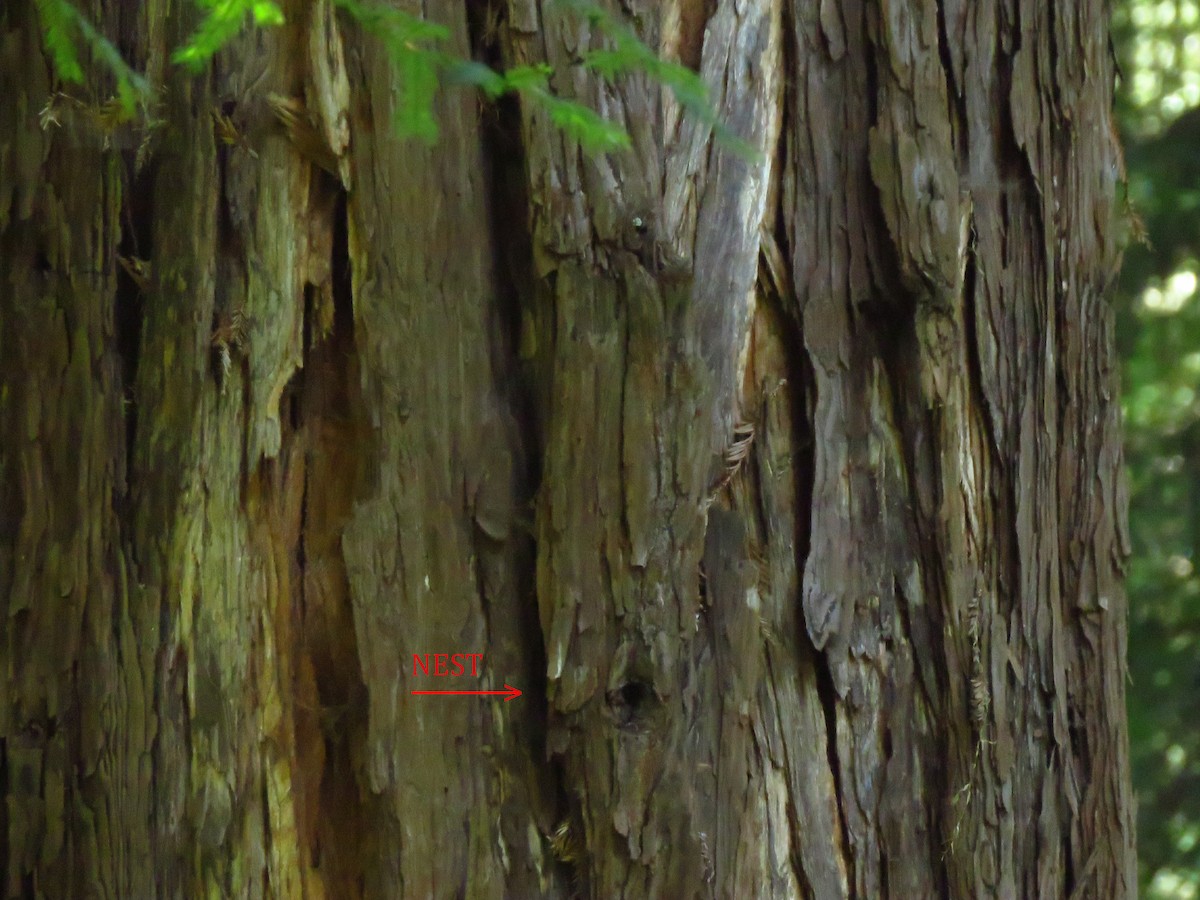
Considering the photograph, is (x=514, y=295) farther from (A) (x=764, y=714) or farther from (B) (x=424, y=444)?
(A) (x=764, y=714)

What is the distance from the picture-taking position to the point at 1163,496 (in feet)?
11.6

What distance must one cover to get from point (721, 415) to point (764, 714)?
1.48ft

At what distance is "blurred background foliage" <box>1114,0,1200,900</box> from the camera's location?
3402mm

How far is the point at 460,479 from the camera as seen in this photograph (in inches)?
57.1

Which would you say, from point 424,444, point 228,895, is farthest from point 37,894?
point 424,444

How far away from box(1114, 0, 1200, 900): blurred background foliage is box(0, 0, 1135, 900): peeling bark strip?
221 cm

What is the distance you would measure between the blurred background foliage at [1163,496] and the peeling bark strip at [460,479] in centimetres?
221

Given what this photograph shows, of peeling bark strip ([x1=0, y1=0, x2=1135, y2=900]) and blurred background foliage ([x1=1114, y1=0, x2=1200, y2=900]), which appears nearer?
peeling bark strip ([x1=0, y1=0, x2=1135, y2=900])

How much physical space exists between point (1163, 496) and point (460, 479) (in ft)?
9.77

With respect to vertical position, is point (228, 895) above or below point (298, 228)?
below

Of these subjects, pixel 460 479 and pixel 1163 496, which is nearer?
pixel 460 479

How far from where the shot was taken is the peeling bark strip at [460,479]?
4.69 ft

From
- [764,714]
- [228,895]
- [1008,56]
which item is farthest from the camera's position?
[1008,56]

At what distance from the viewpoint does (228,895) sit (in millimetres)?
1436
